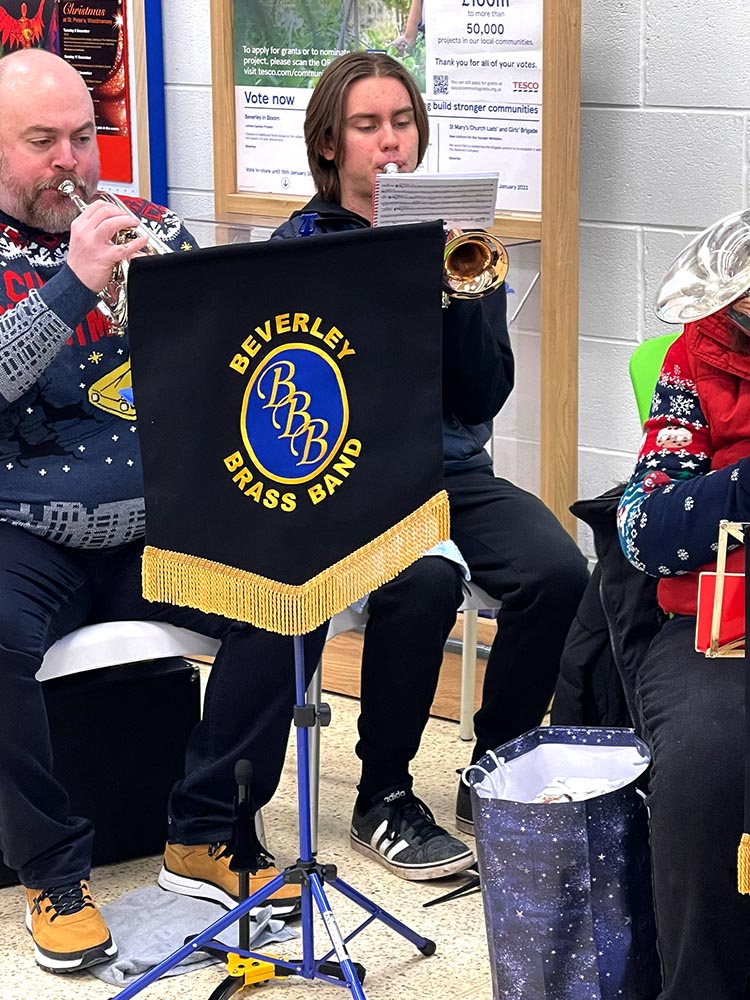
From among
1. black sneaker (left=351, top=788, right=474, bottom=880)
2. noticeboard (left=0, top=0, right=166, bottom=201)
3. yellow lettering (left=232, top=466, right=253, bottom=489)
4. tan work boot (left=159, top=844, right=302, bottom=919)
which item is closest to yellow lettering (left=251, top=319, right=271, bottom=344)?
yellow lettering (left=232, top=466, right=253, bottom=489)

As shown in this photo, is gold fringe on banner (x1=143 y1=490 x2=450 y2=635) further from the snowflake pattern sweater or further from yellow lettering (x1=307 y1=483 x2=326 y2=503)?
the snowflake pattern sweater

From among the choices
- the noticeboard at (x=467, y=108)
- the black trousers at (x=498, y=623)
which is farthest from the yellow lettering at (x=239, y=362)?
the noticeboard at (x=467, y=108)

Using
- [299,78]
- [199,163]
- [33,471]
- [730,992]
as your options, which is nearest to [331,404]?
[33,471]

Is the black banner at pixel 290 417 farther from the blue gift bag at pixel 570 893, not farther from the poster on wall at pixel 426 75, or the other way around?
the poster on wall at pixel 426 75

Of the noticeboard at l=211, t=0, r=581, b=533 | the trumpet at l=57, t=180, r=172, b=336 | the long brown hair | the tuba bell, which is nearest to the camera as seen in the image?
the tuba bell

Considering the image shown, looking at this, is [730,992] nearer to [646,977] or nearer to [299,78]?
[646,977]

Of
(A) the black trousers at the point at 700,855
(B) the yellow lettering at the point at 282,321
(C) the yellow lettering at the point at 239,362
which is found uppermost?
(B) the yellow lettering at the point at 282,321

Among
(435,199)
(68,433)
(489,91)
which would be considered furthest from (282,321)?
(489,91)

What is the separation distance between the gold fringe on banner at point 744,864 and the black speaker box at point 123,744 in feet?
3.80

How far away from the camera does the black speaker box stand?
2490 mm

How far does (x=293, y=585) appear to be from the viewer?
6.32 feet

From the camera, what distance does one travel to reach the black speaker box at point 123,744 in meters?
2.49

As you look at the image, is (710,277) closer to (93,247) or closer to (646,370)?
(646,370)

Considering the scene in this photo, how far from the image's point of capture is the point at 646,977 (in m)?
1.89
